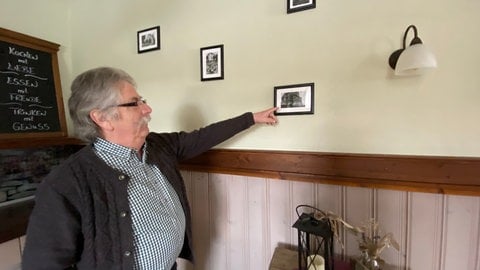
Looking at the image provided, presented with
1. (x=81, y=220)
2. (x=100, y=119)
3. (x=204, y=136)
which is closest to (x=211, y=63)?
(x=204, y=136)

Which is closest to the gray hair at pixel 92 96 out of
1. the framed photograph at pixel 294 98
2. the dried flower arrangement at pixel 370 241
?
the framed photograph at pixel 294 98

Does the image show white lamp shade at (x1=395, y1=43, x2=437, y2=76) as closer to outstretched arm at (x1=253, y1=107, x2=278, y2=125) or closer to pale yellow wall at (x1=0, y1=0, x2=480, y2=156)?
pale yellow wall at (x1=0, y1=0, x2=480, y2=156)

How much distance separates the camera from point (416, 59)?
2.76ft

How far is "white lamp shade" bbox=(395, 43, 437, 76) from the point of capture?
0.83m

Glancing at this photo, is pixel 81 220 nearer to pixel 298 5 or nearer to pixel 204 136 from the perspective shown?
pixel 204 136

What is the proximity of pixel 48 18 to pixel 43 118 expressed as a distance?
0.69 meters

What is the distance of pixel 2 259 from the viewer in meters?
1.29

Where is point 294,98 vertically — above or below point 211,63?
→ below

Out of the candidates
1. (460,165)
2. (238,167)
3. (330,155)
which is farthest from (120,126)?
(460,165)

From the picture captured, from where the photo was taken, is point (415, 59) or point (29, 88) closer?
point (415, 59)

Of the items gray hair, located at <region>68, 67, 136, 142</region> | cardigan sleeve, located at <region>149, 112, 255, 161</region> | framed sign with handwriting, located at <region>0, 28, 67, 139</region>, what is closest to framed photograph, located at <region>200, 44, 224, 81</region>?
cardigan sleeve, located at <region>149, 112, 255, 161</region>

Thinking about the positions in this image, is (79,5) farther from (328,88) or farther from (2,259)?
(328,88)

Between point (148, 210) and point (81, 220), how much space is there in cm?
20

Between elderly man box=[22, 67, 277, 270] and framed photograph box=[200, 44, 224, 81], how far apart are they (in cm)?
48
